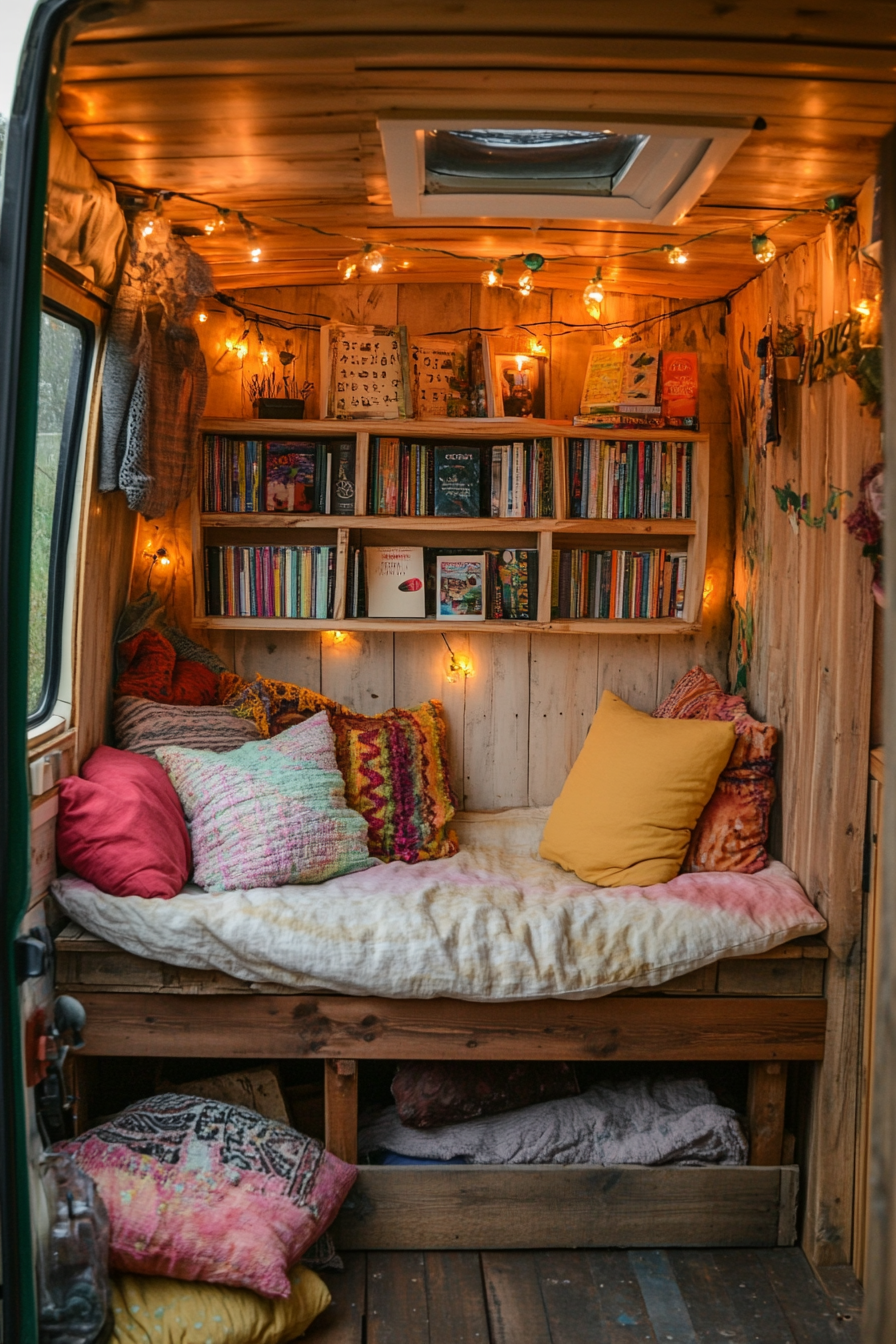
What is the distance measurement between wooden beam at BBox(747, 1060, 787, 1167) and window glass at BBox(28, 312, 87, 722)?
211cm

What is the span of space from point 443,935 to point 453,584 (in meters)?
1.27

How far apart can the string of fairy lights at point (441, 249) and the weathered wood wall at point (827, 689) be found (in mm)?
150

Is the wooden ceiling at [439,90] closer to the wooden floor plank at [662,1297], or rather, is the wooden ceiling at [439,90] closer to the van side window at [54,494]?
the van side window at [54,494]

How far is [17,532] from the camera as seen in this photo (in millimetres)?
1277

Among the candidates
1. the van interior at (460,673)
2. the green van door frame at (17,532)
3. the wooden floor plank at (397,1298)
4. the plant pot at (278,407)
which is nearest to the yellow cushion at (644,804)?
the van interior at (460,673)

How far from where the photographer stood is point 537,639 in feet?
12.0

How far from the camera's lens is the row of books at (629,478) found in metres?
3.47

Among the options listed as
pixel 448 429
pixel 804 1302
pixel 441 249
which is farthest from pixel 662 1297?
pixel 441 249

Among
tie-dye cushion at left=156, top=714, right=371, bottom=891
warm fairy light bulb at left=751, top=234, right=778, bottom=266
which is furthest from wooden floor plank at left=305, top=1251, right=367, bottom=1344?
warm fairy light bulb at left=751, top=234, right=778, bottom=266

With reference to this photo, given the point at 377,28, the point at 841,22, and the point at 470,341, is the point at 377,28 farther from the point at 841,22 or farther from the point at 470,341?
the point at 470,341

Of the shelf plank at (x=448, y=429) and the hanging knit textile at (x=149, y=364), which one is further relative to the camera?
the shelf plank at (x=448, y=429)

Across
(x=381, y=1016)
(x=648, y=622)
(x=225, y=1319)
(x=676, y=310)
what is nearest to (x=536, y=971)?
(x=381, y=1016)

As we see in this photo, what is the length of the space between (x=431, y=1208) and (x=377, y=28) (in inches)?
101

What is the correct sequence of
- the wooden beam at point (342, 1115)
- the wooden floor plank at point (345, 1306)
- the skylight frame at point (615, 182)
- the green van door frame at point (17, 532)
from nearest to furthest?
the green van door frame at point (17, 532) < the skylight frame at point (615, 182) < the wooden floor plank at point (345, 1306) < the wooden beam at point (342, 1115)
